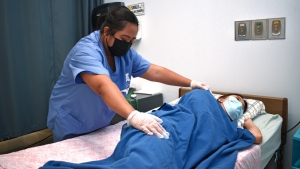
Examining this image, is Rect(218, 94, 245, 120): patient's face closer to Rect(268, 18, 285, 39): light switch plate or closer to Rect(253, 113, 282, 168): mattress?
Rect(253, 113, 282, 168): mattress

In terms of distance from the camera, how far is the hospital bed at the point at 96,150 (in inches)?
45.2

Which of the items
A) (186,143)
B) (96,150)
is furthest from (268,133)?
(96,150)

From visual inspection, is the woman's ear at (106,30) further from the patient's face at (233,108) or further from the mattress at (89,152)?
the patient's face at (233,108)

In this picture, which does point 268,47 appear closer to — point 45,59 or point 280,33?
point 280,33

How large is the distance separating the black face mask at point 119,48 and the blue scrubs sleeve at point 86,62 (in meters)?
0.13

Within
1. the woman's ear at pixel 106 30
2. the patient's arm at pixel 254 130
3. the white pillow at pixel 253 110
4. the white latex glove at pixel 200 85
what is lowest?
the patient's arm at pixel 254 130

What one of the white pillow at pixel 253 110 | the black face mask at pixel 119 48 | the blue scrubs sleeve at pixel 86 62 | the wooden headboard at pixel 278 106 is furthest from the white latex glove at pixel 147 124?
the wooden headboard at pixel 278 106

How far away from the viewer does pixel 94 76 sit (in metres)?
1.17

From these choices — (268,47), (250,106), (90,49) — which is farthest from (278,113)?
(90,49)

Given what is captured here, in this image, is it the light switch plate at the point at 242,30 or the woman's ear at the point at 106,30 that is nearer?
the woman's ear at the point at 106,30

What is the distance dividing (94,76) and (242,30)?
1.36 metres

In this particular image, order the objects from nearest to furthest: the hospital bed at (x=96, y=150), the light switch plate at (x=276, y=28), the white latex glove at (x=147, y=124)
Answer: the white latex glove at (x=147, y=124) → the hospital bed at (x=96, y=150) → the light switch plate at (x=276, y=28)

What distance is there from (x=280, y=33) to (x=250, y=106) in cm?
59

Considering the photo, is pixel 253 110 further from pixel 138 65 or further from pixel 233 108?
pixel 138 65
